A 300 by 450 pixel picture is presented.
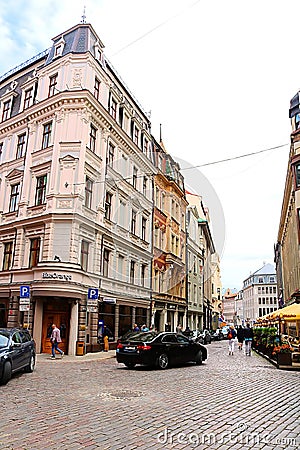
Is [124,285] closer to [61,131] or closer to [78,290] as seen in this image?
[78,290]

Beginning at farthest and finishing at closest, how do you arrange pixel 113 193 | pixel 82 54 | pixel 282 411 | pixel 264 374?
1. pixel 113 193
2. pixel 82 54
3. pixel 264 374
4. pixel 282 411

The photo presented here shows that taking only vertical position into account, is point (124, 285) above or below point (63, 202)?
below

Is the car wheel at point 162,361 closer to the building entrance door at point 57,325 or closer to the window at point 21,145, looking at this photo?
the building entrance door at point 57,325

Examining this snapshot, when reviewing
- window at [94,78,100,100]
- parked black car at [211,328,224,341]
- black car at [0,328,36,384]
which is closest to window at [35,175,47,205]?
window at [94,78,100,100]

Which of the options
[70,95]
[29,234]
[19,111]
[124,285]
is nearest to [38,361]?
[29,234]

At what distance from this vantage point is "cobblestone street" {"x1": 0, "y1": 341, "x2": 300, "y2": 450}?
5.97 meters

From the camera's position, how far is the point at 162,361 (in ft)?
52.6

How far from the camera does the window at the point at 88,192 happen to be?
24.5 m

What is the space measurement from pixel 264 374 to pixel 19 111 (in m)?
23.9

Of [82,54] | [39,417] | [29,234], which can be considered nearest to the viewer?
[39,417]

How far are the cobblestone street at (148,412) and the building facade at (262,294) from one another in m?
109

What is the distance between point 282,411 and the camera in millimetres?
8305

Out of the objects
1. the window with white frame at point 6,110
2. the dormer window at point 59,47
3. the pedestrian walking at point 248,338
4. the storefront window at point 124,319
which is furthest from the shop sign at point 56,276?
the dormer window at point 59,47

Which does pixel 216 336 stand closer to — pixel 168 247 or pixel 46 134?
pixel 168 247
